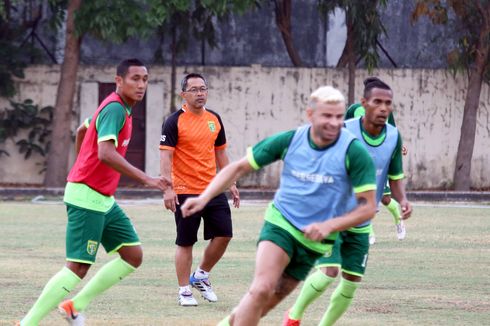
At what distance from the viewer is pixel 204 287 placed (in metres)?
11.7

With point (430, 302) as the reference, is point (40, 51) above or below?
above

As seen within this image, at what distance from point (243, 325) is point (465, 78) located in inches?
939

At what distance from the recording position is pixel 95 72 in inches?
1186

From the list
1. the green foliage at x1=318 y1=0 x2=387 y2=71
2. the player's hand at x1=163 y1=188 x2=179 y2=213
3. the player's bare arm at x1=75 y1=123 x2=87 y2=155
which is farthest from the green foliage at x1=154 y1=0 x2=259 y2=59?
the player's bare arm at x1=75 y1=123 x2=87 y2=155

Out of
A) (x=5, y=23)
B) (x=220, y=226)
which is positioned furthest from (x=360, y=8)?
(x=220, y=226)

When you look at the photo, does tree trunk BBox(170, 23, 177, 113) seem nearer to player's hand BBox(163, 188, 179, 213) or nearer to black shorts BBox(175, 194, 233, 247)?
black shorts BBox(175, 194, 233, 247)

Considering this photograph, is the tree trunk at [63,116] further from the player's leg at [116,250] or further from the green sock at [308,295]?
the green sock at [308,295]

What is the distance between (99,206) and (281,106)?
21.2 meters

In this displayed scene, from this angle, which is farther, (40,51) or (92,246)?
(40,51)

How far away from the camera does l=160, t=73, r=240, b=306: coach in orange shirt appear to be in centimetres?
1179

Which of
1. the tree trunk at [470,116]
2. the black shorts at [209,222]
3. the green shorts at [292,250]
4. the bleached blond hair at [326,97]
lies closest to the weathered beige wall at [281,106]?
the tree trunk at [470,116]

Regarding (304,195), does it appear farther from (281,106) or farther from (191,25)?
(191,25)

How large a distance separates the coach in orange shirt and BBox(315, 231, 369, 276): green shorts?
2420 mm

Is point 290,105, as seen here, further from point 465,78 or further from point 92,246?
point 92,246
